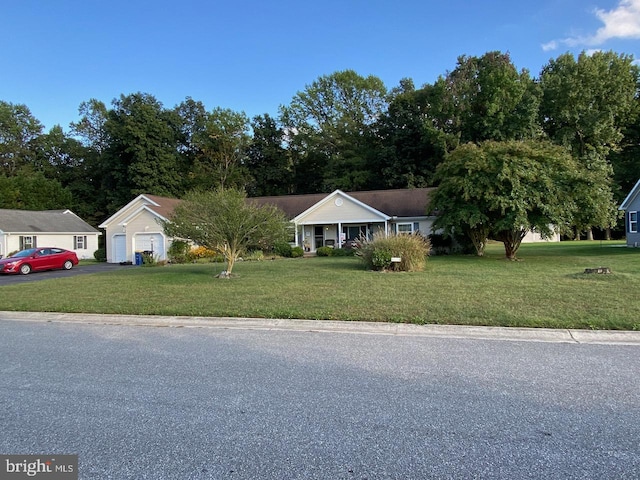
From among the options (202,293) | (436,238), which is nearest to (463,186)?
(436,238)

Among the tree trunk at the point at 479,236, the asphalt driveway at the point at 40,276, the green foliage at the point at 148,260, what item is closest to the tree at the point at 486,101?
A: the tree trunk at the point at 479,236

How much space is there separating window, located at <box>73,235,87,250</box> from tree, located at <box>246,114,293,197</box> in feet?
63.3

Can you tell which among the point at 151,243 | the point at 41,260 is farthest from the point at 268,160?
the point at 41,260

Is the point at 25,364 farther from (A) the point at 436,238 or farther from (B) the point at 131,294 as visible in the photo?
(A) the point at 436,238

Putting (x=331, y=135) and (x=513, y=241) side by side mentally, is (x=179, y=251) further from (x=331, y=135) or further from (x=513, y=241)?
(x=331, y=135)

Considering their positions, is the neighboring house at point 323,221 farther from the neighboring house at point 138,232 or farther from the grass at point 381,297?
the grass at point 381,297

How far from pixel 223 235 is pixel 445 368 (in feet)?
33.7

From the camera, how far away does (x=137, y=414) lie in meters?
3.68

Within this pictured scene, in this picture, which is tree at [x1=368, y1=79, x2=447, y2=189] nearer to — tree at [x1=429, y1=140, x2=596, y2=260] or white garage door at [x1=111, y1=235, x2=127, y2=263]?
tree at [x1=429, y1=140, x2=596, y2=260]

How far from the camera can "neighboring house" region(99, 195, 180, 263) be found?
26377 mm

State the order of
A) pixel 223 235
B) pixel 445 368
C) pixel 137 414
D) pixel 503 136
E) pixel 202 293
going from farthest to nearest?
pixel 503 136
pixel 223 235
pixel 202 293
pixel 445 368
pixel 137 414

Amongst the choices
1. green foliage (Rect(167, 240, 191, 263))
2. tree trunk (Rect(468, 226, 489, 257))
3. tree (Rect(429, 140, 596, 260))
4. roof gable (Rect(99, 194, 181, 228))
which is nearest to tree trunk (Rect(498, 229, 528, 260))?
tree (Rect(429, 140, 596, 260))

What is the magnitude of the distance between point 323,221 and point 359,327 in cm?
2159

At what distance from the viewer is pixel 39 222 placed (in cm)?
3219
